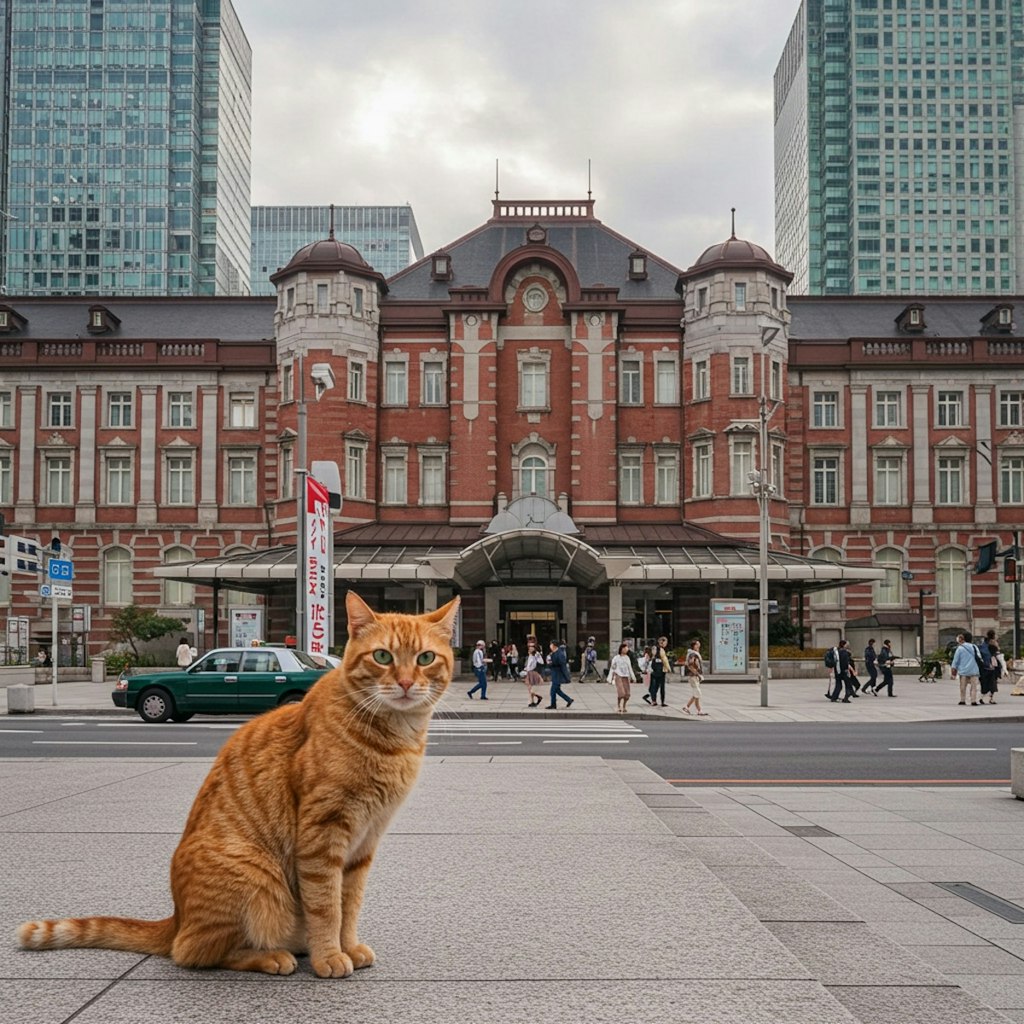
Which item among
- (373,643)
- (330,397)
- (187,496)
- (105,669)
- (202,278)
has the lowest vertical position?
(105,669)

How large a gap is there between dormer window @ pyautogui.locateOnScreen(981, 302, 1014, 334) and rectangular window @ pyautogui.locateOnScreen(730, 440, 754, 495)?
14970mm

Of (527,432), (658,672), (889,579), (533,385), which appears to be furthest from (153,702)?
(889,579)

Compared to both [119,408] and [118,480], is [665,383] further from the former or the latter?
[118,480]

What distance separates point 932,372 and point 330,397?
94.6ft

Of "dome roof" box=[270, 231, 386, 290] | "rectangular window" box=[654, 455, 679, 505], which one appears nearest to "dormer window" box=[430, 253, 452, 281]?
"dome roof" box=[270, 231, 386, 290]

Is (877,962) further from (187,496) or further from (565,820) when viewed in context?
(187,496)

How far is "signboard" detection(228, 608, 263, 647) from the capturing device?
41.9 meters

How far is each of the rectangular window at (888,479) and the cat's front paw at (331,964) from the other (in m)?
55.7

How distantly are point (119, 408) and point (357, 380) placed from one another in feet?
41.2

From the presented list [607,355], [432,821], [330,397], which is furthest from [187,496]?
[432,821]

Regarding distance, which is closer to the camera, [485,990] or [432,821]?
[485,990]

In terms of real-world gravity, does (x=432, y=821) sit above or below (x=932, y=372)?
below

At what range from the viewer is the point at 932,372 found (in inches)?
2251

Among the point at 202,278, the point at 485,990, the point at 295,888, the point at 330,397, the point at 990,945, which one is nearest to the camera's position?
the point at 485,990
